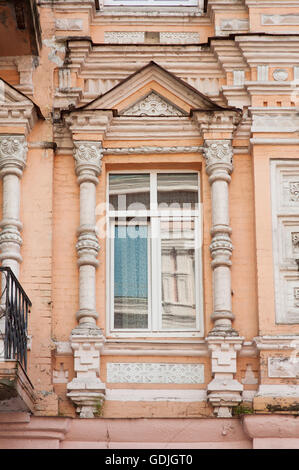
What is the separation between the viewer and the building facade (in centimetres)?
1167

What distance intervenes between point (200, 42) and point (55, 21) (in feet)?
4.91

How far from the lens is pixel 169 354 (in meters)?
12.0

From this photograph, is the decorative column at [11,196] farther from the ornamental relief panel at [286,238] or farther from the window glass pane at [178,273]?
the ornamental relief panel at [286,238]

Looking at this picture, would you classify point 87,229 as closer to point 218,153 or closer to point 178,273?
point 178,273

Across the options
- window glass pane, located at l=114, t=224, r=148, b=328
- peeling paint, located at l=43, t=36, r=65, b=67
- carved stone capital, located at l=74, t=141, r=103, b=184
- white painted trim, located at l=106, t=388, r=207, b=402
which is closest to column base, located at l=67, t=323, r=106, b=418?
white painted trim, located at l=106, t=388, r=207, b=402

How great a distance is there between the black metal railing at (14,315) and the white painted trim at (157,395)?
0.90 meters

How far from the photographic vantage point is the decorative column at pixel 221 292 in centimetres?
1169

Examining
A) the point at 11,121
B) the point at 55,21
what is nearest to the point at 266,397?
Result: the point at 11,121

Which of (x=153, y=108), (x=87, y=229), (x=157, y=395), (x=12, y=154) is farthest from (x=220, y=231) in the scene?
(x=12, y=154)

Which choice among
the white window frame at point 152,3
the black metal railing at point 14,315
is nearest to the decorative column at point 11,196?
the black metal railing at point 14,315

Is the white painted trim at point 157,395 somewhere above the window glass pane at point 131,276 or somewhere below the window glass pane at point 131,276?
below

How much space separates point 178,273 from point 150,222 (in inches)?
23.2

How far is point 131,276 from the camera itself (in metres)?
12.5

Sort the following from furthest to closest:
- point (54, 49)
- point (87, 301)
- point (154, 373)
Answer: point (54, 49)
point (87, 301)
point (154, 373)
